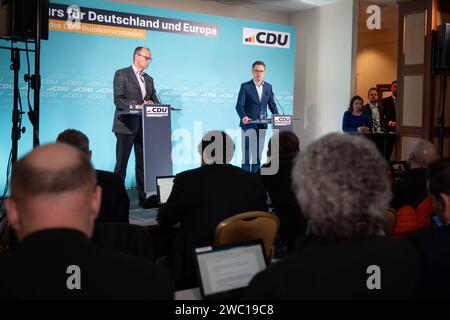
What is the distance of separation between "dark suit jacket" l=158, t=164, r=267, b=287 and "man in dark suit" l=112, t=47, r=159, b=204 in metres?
3.83

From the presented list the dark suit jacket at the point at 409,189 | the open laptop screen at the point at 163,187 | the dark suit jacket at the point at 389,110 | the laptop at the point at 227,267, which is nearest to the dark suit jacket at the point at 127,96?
the open laptop screen at the point at 163,187

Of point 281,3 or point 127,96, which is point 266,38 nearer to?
point 281,3

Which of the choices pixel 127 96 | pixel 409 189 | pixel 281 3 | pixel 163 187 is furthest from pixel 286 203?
pixel 281 3

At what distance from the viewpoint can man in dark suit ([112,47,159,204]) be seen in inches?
277

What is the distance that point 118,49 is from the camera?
26.2 ft

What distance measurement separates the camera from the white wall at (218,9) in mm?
9073

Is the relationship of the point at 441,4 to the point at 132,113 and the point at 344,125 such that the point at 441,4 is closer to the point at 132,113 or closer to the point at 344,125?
the point at 344,125

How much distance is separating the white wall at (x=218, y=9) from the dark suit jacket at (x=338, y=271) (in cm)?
798

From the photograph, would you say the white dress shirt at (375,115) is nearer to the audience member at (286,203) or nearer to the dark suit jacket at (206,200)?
the audience member at (286,203)

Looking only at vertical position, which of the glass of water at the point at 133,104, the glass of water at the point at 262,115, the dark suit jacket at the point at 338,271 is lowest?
the dark suit jacket at the point at 338,271

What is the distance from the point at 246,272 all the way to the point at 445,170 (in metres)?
0.93

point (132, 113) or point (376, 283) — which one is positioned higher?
point (132, 113)

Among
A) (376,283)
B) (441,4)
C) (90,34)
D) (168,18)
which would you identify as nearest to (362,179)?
(376,283)
